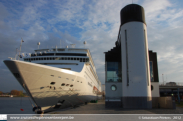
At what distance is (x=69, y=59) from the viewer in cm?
2119

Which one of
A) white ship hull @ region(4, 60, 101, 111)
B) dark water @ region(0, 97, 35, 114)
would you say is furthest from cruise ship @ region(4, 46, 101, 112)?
dark water @ region(0, 97, 35, 114)

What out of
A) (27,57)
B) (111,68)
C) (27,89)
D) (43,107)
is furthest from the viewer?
(27,57)

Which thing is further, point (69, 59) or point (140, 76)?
point (69, 59)

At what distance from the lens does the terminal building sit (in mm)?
14641

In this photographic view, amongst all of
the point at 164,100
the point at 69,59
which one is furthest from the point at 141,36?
the point at 69,59

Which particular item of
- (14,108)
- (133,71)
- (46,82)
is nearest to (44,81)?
(46,82)

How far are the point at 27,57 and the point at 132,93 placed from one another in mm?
15930

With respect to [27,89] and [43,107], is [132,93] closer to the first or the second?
[43,107]

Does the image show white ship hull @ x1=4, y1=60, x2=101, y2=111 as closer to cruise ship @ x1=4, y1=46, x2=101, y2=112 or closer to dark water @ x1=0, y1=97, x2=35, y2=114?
cruise ship @ x1=4, y1=46, x2=101, y2=112

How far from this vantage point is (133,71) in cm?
1505

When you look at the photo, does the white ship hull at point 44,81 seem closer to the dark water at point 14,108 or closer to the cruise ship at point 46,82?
the cruise ship at point 46,82

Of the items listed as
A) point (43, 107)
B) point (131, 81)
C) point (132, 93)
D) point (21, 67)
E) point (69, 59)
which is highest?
point (69, 59)

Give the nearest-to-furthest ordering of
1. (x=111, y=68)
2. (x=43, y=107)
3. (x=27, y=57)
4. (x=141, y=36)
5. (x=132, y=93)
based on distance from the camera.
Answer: (x=43, y=107) → (x=132, y=93) → (x=141, y=36) → (x=111, y=68) → (x=27, y=57)

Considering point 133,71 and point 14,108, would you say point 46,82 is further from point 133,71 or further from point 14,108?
point 14,108
